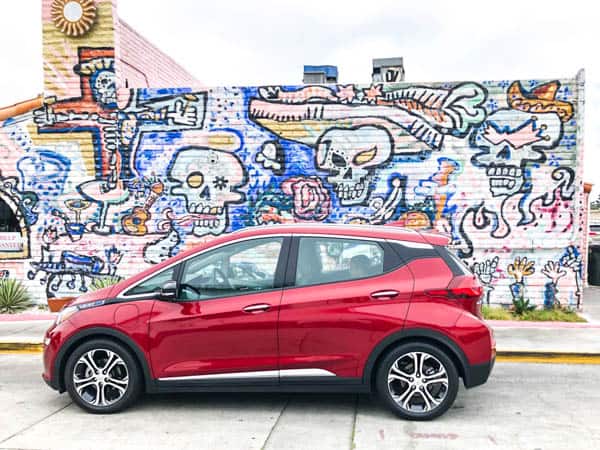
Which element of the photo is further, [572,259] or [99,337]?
[572,259]

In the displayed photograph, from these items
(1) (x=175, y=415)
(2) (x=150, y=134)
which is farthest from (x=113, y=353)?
(2) (x=150, y=134)

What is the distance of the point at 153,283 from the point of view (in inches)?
221

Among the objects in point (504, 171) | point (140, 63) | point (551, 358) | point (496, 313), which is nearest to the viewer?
point (551, 358)

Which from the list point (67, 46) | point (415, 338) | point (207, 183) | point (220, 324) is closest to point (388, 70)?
point (207, 183)

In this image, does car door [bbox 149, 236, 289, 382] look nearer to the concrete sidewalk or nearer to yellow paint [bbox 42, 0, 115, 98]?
the concrete sidewalk

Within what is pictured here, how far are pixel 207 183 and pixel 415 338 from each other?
666 cm

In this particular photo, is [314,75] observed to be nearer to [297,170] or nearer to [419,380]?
[297,170]

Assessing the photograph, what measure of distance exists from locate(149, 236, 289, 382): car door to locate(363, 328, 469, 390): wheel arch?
32.4 inches

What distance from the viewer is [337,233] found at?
562cm

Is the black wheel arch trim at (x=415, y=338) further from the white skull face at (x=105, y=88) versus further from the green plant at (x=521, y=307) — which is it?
the white skull face at (x=105, y=88)

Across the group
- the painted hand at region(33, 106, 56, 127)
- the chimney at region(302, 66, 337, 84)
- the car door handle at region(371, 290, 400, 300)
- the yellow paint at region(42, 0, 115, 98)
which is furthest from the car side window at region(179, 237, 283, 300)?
the chimney at region(302, 66, 337, 84)

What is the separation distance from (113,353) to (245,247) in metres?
1.49

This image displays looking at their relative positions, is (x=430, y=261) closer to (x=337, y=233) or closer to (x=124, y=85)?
(x=337, y=233)

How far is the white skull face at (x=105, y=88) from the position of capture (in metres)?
11.2
